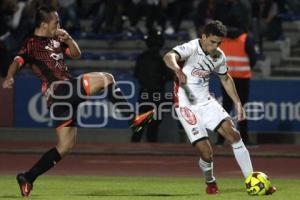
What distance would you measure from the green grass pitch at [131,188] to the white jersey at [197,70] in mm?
1235

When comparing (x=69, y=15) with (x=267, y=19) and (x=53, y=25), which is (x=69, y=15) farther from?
(x=53, y=25)

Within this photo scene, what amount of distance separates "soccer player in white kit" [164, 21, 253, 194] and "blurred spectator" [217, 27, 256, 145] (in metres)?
5.71

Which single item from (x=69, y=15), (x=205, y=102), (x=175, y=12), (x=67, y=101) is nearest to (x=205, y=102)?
(x=205, y=102)

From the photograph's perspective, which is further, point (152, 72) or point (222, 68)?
point (152, 72)

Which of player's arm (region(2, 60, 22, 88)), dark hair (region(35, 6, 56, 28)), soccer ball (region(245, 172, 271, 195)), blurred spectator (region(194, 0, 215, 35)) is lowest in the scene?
soccer ball (region(245, 172, 271, 195))

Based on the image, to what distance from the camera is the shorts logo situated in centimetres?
1313

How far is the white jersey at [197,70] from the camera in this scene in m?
13.2

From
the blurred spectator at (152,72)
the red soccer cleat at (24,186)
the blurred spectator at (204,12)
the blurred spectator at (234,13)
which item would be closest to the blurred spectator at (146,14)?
the blurred spectator at (204,12)

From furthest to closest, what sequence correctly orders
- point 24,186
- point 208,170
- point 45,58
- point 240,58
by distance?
point 240,58, point 45,58, point 208,170, point 24,186

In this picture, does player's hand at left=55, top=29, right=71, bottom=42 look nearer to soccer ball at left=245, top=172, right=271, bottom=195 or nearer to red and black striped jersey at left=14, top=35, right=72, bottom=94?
red and black striped jersey at left=14, top=35, right=72, bottom=94

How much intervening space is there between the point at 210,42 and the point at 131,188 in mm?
2475

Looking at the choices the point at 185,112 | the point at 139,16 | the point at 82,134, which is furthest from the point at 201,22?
the point at 185,112

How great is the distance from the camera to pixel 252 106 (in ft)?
69.4

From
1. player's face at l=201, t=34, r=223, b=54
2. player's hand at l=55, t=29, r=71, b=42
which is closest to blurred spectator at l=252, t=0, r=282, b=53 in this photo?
player's face at l=201, t=34, r=223, b=54
